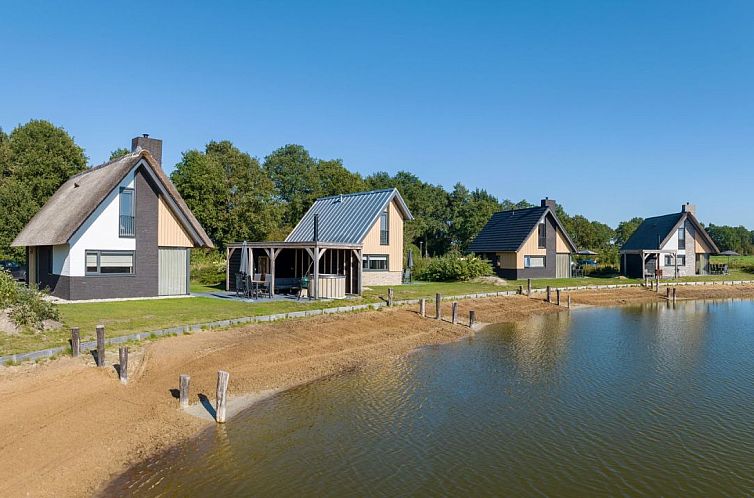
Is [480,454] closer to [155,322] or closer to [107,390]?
[107,390]

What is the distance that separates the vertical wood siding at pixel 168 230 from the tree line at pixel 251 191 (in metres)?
15.7

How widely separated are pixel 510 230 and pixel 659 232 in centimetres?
1645

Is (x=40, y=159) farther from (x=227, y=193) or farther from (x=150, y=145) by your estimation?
(x=150, y=145)

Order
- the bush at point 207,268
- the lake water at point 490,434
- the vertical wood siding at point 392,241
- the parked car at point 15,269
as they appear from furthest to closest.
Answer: the bush at point 207,268 < the vertical wood siding at point 392,241 < the parked car at point 15,269 < the lake water at point 490,434

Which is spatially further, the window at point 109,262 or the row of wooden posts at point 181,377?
A: the window at point 109,262

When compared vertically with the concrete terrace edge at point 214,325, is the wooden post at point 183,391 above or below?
below

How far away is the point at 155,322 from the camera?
770 inches

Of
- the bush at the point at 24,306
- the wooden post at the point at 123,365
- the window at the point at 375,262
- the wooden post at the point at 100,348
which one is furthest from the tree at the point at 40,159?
the wooden post at the point at 123,365

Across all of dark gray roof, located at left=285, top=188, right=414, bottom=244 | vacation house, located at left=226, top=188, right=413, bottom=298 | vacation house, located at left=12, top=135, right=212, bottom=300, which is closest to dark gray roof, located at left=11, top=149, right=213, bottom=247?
vacation house, located at left=12, top=135, right=212, bottom=300

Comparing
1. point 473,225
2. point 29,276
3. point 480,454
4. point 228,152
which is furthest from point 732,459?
point 473,225

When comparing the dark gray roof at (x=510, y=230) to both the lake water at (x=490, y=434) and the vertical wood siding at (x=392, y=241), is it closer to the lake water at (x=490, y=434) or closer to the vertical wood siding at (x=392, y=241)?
the vertical wood siding at (x=392, y=241)

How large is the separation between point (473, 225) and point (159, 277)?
4972 cm

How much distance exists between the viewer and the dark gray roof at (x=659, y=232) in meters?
51.5

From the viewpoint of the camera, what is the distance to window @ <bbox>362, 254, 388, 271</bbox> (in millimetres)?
36312
